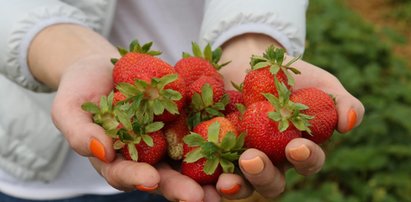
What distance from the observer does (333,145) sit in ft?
9.54

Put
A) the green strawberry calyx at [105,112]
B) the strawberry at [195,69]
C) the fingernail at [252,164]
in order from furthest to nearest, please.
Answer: the strawberry at [195,69] → the green strawberry calyx at [105,112] → the fingernail at [252,164]

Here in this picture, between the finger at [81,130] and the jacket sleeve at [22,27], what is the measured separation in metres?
0.22

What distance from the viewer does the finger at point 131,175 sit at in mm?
1202

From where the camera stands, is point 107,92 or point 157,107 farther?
point 107,92

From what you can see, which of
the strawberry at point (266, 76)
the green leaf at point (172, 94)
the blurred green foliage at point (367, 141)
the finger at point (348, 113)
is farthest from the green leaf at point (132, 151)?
the blurred green foliage at point (367, 141)

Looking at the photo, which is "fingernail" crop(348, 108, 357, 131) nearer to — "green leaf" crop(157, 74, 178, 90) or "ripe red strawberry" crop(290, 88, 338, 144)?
"ripe red strawberry" crop(290, 88, 338, 144)

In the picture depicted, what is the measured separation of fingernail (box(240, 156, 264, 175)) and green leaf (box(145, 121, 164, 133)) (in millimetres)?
170

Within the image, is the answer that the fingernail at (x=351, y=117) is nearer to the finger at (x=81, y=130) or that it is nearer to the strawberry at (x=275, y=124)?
the strawberry at (x=275, y=124)

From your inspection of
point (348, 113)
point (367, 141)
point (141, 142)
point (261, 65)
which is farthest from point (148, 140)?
point (367, 141)

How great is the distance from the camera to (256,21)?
1.56m

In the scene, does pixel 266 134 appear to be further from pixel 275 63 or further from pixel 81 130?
pixel 81 130

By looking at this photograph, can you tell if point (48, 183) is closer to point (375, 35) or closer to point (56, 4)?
point (56, 4)

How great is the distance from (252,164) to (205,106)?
0.20m

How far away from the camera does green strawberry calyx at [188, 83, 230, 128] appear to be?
1.34m
